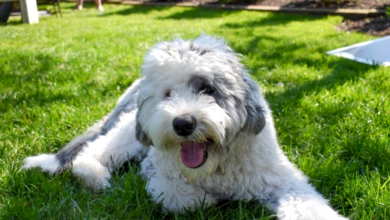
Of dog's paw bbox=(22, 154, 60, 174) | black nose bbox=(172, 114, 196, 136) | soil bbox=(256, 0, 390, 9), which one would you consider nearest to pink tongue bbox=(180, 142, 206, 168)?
black nose bbox=(172, 114, 196, 136)

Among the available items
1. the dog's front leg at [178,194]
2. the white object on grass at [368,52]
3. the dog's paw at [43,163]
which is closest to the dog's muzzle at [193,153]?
the dog's front leg at [178,194]

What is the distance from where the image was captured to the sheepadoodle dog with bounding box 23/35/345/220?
7.50 feet

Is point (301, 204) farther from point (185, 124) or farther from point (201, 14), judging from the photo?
point (201, 14)

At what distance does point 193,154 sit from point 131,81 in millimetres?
3045

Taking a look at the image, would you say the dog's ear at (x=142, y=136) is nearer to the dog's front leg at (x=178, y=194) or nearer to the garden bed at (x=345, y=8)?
the dog's front leg at (x=178, y=194)

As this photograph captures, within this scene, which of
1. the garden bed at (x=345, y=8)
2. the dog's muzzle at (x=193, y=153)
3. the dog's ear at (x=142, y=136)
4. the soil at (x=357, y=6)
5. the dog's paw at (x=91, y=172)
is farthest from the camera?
the garden bed at (x=345, y=8)

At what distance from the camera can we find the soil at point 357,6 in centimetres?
860

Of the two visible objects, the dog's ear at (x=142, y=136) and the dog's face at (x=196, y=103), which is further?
the dog's ear at (x=142, y=136)

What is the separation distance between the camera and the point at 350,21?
991 centimetres

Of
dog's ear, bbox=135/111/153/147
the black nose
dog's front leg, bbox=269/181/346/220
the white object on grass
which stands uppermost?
the black nose

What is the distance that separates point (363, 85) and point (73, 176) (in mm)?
3217

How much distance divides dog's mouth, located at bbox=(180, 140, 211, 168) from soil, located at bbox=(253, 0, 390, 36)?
6.86 meters

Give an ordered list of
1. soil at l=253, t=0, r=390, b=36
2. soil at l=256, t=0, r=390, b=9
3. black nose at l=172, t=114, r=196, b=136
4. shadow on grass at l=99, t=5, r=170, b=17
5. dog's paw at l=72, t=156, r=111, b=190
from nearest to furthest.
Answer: black nose at l=172, t=114, r=196, b=136 → dog's paw at l=72, t=156, r=111, b=190 → soil at l=253, t=0, r=390, b=36 → soil at l=256, t=0, r=390, b=9 → shadow on grass at l=99, t=5, r=170, b=17

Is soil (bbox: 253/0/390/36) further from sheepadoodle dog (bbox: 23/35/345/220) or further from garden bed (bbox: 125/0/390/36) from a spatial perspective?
sheepadoodle dog (bbox: 23/35/345/220)
